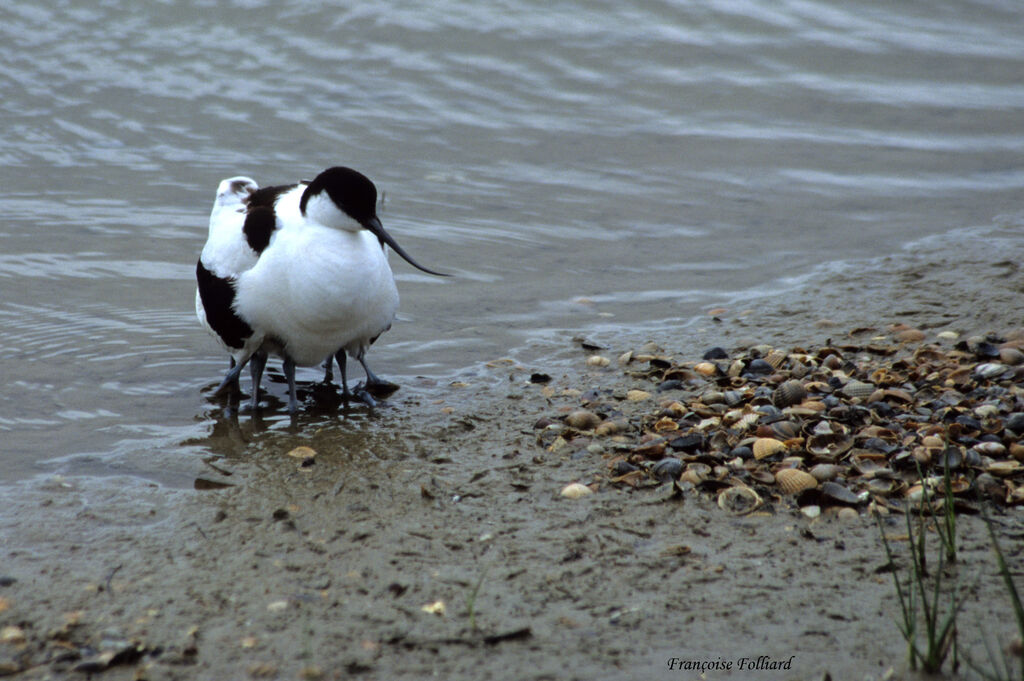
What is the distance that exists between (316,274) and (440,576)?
1.82 metres

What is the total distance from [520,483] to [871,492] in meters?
1.26

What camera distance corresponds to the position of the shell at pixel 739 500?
3.80 m

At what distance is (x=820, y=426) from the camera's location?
14.0ft

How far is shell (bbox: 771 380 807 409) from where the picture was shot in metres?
4.59

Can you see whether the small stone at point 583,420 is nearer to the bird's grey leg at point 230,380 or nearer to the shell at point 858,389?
the shell at point 858,389

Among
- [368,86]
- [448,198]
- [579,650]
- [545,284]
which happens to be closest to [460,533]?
[579,650]

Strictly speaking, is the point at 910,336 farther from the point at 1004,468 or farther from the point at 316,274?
the point at 316,274

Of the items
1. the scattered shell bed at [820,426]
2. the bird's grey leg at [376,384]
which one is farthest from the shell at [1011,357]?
the bird's grey leg at [376,384]

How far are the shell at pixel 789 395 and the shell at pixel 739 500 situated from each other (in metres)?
0.84

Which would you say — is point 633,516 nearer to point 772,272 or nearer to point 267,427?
point 267,427

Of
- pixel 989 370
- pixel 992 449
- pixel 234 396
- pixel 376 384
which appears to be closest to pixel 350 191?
pixel 376 384

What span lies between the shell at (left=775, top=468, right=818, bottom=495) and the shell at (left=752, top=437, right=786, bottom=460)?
0.19m

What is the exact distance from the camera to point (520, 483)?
4.12 m

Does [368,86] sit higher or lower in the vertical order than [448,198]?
higher
